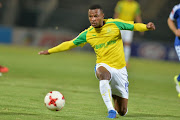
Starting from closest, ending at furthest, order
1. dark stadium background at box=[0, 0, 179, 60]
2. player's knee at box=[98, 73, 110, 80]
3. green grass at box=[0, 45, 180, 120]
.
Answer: player's knee at box=[98, 73, 110, 80] < green grass at box=[0, 45, 180, 120] < dark stadium background at box=[0, 0, 179, 60]

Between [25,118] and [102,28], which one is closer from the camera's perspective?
[25,118]

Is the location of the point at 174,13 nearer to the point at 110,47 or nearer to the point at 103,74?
the point at 110,47

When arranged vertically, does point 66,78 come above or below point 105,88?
below

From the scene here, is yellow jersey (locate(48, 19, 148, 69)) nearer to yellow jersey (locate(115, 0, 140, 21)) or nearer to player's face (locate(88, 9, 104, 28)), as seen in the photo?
player's face (locate(88, 9, 104, 28))

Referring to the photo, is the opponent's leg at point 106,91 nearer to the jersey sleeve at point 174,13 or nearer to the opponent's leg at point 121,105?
the opponent's leg at point 121,105

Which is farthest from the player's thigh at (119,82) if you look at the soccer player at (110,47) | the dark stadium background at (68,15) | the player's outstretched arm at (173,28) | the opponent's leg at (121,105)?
the dark stadium background at (68,15)

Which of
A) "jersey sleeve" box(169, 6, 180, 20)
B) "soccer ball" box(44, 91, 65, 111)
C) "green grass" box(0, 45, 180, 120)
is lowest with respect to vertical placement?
"green grass" box(0, 45, 180, 120)

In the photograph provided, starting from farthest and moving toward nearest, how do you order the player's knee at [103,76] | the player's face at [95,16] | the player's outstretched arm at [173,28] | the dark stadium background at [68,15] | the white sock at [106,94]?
the dark stadium background at [68,15]
the player's outstretched arm at [173,28]
the player's face at [95,16]
the player's knee at [103,76]
the white sock at [106,94]

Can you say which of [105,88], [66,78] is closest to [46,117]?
[105,88]

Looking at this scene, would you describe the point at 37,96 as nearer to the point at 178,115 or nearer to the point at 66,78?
the point at 178,115

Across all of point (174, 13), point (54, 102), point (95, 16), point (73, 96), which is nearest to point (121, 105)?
point (54, 102)

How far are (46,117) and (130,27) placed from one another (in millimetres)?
1859

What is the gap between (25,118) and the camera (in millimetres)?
5871

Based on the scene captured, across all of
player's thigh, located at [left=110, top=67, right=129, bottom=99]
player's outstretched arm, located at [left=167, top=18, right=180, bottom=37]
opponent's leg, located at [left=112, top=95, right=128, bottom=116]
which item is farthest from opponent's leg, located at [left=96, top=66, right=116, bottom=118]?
player's outstretched arm, located at [left=167, top=18, right=180, bottom=37]
